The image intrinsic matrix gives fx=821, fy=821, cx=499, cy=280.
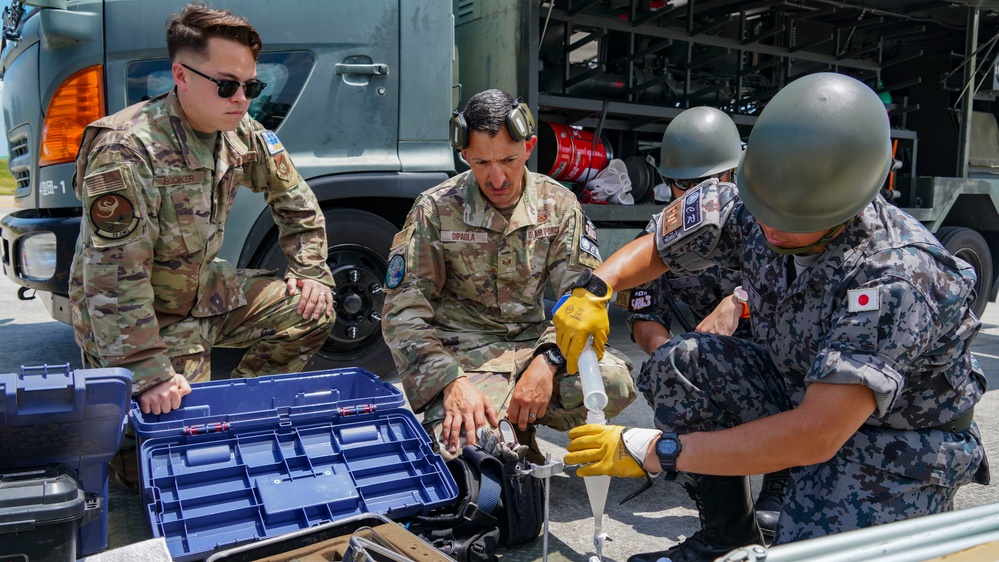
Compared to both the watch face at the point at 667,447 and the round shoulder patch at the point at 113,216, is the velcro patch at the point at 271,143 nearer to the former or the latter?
the round shoulder patch at the point at 113,216

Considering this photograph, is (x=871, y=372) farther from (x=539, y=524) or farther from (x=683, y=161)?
(x=683, y=161)

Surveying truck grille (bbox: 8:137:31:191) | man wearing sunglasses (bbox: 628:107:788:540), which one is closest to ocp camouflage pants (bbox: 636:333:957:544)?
man wearing sunglasses (bbox: 628:107:788:540)

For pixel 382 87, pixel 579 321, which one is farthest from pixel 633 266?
pixel 382 87

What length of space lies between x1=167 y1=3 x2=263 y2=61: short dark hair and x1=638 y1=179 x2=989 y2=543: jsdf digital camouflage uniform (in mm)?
1626

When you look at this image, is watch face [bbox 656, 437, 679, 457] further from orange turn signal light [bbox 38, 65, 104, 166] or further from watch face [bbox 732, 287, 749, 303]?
orange turn signal light [bbox 38, 65, 104, 166]

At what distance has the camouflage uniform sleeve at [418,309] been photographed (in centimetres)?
257

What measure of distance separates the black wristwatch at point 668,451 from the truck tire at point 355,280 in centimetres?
216

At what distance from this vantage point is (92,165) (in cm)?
265

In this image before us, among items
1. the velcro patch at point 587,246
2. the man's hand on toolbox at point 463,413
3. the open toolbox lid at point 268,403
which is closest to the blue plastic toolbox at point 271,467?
the open toolbox lid at point 268,403

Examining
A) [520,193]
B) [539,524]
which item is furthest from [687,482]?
[520,193]

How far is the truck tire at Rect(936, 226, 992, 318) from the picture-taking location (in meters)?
6.11

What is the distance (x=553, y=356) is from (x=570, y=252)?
441mm

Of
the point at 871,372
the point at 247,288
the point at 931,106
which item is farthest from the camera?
the point at 931,106

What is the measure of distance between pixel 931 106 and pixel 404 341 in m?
5.31
